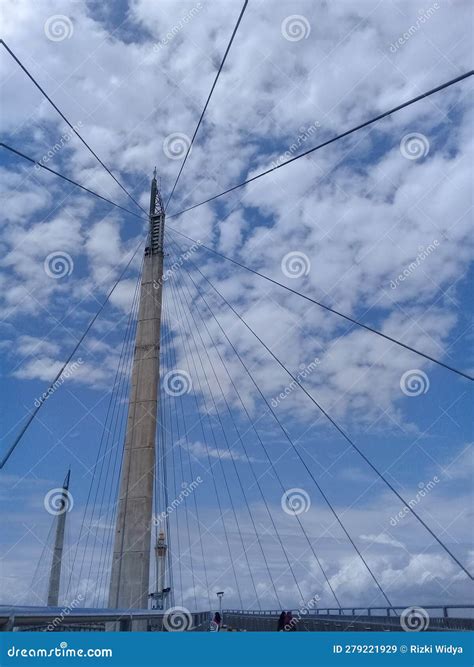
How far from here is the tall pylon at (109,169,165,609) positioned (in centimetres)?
2002

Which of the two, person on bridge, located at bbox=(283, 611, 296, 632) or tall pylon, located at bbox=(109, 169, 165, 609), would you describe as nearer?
person on bridge, located at bbox=(283, 611, 296, 632)

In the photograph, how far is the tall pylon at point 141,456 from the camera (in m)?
20.0

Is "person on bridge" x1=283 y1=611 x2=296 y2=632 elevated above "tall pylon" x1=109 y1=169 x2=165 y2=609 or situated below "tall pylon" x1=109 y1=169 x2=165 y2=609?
below

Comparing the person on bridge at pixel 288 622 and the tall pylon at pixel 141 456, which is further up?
the tall pylon at pixel 141 456

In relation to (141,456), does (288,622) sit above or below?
below

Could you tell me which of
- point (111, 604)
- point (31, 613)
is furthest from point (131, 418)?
point (31, 613)

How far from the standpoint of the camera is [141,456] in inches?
859

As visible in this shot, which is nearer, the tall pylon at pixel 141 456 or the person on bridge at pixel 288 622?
the person on bridge at pixel 288 622

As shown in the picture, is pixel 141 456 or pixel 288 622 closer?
pixel 288 622

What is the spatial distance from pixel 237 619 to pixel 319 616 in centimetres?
466
